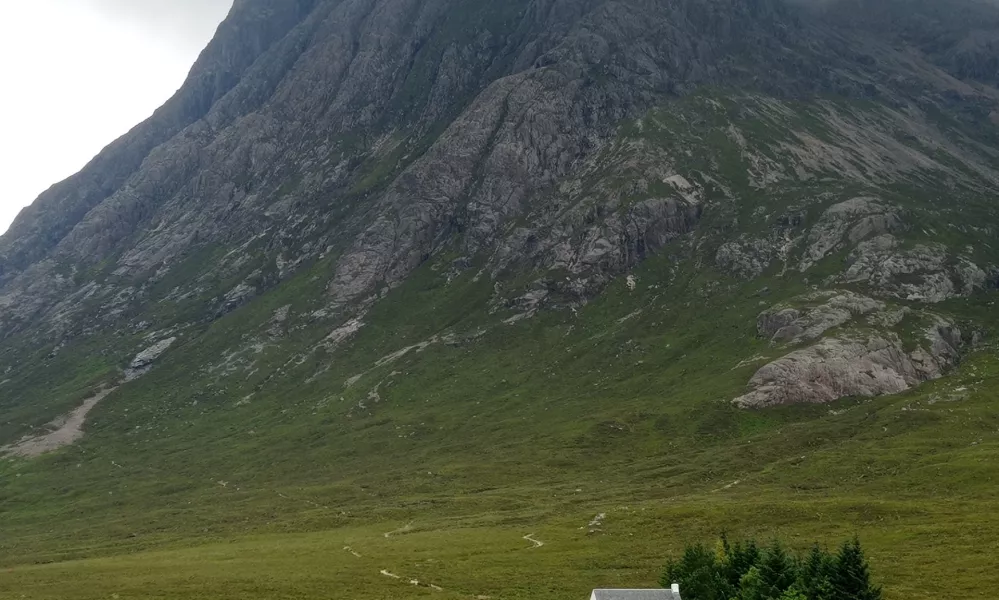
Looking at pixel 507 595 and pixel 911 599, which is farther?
pixel 507 595

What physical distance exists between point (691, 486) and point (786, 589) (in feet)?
269

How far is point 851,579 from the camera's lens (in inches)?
2366

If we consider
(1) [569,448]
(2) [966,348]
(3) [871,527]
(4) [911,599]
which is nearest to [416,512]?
(1) [569,448]

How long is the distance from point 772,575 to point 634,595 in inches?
528

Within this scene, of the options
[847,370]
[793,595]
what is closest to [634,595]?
[793,595]

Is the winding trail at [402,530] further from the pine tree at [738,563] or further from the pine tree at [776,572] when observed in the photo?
the pine tree at [776,572]

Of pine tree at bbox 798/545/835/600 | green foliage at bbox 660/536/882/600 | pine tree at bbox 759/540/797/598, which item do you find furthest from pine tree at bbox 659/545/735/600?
pine tree at bbox 798/545/835/600

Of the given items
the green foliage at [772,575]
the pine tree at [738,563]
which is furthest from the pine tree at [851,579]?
the pine tree at [738,563]

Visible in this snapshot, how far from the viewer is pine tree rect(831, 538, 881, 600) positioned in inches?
2355

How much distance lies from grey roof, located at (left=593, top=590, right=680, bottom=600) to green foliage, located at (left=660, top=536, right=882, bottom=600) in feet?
7.24

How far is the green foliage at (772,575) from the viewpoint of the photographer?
2366 inches

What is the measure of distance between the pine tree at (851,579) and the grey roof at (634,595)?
48.5ft

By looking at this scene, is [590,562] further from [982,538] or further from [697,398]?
[697,398]

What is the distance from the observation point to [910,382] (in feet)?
611
